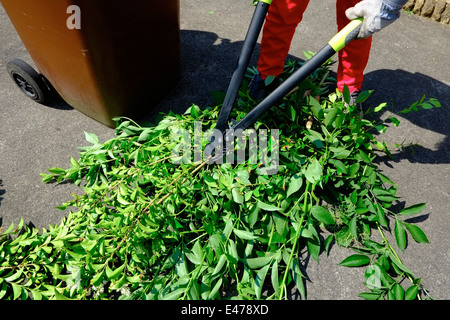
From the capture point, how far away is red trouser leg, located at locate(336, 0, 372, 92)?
5.80 ft

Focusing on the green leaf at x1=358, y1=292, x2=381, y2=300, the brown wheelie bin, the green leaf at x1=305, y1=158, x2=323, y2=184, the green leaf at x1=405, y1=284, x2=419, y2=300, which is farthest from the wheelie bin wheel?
the green leaf at x1=405, y1=284, x2=419, y2=300

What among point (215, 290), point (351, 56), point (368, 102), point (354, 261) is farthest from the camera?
point (368, 102)

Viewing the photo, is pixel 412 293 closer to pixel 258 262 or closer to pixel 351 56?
pixel 258 262

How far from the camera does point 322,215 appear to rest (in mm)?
1403

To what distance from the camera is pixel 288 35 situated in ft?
5.95

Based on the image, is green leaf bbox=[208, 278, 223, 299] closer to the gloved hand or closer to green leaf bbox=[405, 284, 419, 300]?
green leaf bbox=[405, 284, 419, 300]

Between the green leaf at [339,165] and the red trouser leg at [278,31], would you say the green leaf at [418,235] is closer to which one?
the green leaf at [339,165]

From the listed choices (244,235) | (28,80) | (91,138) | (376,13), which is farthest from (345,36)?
(28,80)

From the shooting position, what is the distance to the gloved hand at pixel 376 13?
1301 mm

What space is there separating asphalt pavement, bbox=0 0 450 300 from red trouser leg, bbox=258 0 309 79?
0.42 meters

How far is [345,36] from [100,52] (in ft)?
3.38
